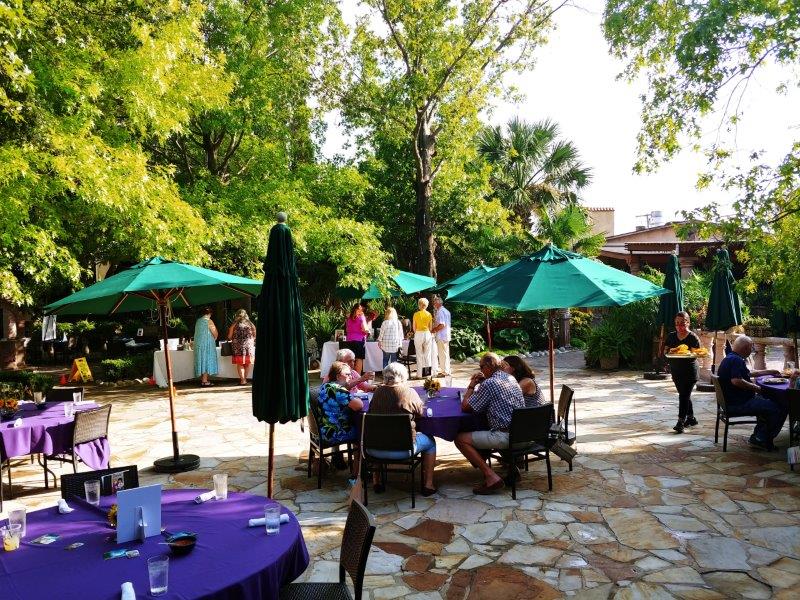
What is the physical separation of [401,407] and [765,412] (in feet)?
15.4

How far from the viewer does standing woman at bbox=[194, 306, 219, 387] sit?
13547 millimetres

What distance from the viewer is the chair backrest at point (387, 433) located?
586 cm

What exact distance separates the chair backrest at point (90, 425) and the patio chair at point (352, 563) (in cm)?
437

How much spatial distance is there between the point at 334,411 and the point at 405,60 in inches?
570

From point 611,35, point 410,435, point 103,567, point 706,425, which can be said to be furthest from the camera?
point 611,35

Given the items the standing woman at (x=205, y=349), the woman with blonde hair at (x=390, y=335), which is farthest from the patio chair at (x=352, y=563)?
the standing woman at (x=205, y=349)

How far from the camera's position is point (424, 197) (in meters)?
18.9

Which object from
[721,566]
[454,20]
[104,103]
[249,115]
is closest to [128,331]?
[249,115]

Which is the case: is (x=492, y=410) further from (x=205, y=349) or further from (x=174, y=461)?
(x=205, y=349)

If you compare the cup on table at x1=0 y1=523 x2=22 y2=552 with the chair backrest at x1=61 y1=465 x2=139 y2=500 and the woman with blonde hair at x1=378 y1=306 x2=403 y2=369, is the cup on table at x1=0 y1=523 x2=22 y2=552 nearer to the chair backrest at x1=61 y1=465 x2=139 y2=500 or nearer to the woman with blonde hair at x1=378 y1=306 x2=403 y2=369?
the chair backrest at x1=61 y1=465 x2=139 y2=500

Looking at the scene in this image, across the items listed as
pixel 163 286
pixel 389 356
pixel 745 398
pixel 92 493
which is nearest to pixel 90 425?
pixel 163 286

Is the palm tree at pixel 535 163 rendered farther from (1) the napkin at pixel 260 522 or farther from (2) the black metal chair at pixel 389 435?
(1) the napkin at pixel 260 522

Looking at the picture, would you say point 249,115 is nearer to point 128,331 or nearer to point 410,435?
point 128,331

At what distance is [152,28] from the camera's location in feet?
36.9
